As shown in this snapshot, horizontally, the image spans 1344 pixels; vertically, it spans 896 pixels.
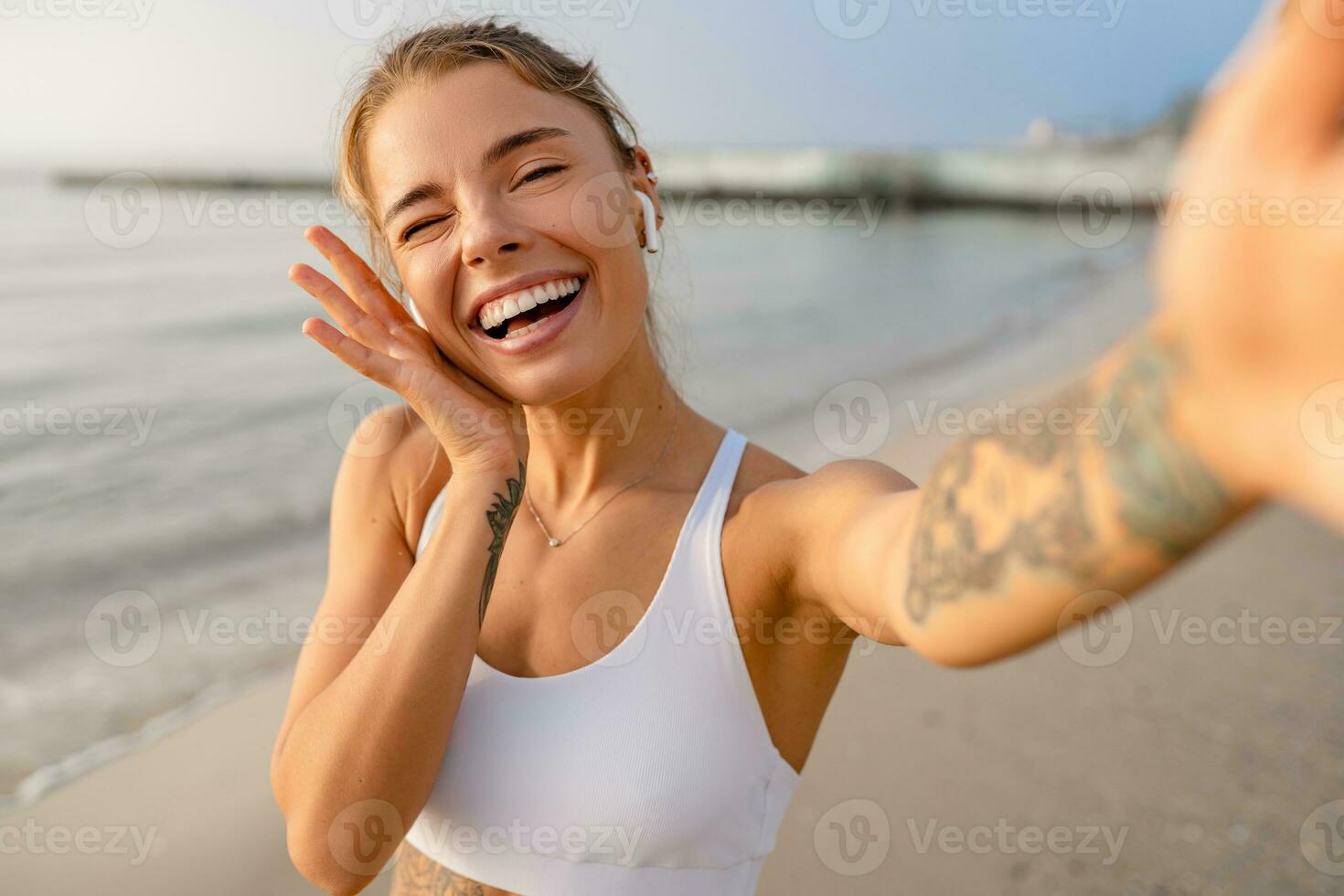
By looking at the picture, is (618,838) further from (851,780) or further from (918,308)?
(918,308)

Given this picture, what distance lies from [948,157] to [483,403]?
39929 millimetres

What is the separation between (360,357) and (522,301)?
1.11ft

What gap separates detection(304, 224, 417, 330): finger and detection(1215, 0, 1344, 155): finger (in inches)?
67.3

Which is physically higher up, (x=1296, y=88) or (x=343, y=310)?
(x=1296, y=88)

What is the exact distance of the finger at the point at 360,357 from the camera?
191cm

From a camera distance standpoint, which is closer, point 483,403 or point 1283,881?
point 483,403

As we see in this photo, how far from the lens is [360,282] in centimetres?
210

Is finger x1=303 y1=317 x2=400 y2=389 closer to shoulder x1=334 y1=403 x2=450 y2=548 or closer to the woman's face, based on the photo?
the woman's face

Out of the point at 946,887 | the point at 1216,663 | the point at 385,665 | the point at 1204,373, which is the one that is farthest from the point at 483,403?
the point at 1216,663

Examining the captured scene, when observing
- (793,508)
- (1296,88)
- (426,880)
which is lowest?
(426,880)

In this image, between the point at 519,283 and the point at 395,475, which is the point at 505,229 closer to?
the point at 519,283

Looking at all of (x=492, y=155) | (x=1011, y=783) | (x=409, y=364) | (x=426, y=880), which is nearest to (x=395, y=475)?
(x=409, y=364)

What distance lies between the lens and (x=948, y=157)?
1521 inches

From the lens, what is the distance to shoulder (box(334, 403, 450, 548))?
2217mm
